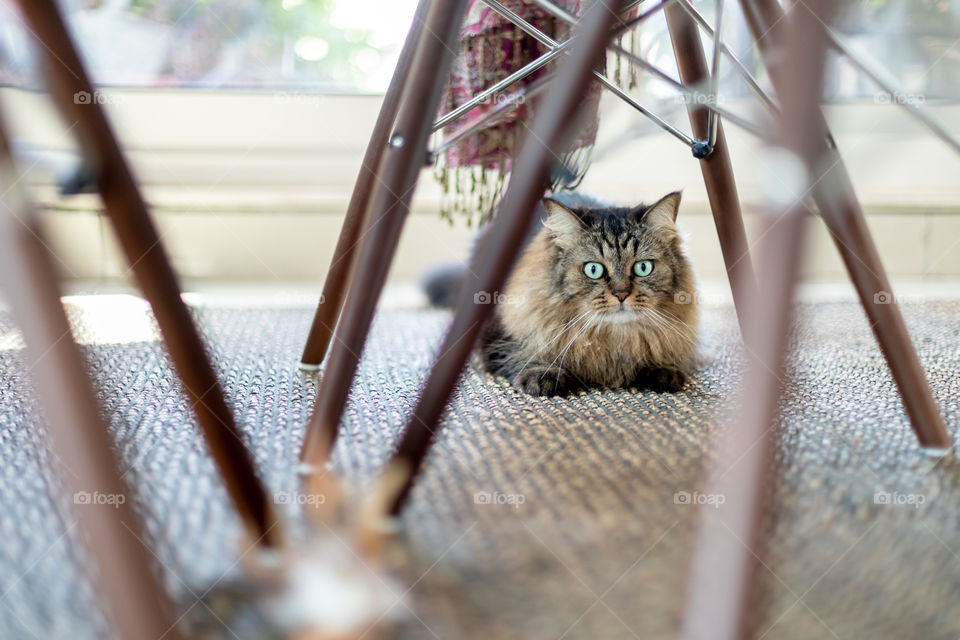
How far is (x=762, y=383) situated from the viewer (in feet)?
1.34

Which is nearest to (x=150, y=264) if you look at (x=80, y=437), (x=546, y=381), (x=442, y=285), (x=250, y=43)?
(x=80, y=437)

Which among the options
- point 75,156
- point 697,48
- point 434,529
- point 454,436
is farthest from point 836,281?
point 75,156

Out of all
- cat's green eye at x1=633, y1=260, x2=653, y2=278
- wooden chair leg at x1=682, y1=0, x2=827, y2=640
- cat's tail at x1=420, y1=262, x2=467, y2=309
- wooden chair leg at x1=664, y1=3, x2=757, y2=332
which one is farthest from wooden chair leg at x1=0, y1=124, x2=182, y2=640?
cat's tail at x1=420, y1=262, x2=467, y2=309

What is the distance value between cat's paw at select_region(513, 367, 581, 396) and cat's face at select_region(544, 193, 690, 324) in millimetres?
126

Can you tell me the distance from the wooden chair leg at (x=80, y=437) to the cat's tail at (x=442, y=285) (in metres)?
1.72

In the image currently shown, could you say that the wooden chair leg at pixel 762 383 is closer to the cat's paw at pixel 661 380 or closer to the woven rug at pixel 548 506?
the woven rug at pixel 548 506

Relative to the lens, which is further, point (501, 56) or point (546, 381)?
point (501, 56)

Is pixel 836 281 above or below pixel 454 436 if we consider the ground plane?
above

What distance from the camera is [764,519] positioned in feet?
1.33

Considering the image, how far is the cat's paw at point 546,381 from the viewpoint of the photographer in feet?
3.99

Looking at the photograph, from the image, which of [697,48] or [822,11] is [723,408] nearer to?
[697,48]

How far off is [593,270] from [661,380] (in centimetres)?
23

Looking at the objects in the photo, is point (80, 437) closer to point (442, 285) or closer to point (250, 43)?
point (442, 285)

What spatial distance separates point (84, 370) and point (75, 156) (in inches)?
7.8
